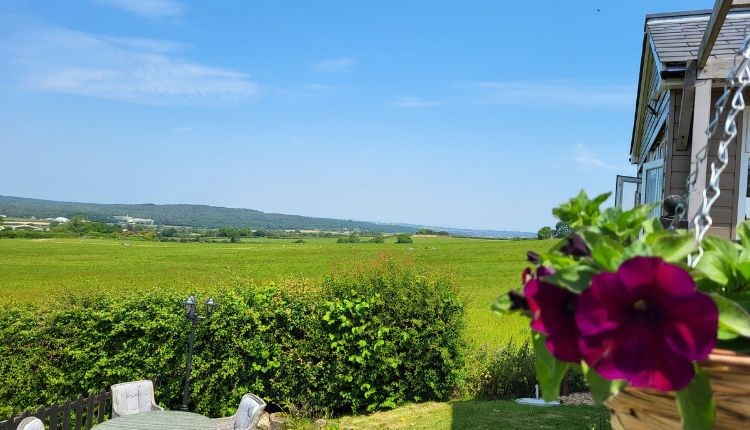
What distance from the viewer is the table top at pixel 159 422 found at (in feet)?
17.0

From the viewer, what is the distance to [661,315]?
48 centimetres

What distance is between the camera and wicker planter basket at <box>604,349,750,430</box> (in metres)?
0.51

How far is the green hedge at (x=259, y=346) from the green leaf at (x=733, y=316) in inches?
285

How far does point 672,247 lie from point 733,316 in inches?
3.0

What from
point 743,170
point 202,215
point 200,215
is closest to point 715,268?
point 743,170

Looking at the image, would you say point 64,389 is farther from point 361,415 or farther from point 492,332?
point 492,332

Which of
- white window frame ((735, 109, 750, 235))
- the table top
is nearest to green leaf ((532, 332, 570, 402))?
white window frame ((735, 109, 750, 235))

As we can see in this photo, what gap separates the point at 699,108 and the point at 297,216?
121 meters

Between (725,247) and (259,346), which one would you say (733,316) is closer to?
(725,247)

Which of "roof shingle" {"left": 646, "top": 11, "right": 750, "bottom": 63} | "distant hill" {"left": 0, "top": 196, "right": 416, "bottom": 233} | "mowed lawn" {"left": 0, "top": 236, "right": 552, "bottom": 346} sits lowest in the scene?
"mowed lawn" {"left": 0, "top": 236, "right": 552, "bottom": 346}

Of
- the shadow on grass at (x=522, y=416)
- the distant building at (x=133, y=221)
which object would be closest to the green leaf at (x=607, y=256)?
the shadow on grass at (x=522, y=416)

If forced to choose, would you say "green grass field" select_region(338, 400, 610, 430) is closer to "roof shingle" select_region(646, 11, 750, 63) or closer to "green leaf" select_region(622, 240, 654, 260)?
"roof shingle" select_region(646, 11, 750, 63)

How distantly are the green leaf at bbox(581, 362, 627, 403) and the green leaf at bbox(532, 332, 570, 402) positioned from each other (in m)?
0.04

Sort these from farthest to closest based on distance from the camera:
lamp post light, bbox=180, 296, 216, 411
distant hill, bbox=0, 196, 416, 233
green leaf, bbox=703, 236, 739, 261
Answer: distant hill, bbox=0, 196, 416, 233 → lamp post light, bbox=180, 296, 216, 411 → green leaf, bbox=703, 236, 739, 261
